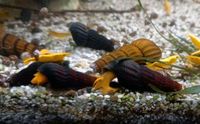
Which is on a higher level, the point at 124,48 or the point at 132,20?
the point at 132,20

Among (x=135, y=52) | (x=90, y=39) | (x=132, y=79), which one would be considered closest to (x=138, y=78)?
(x=132, y=79)

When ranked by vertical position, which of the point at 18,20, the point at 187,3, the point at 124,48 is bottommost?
the point at 124,48

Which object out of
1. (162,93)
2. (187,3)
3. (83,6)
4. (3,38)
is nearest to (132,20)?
(83,6)

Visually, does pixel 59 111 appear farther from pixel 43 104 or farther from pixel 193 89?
pixel 193 89

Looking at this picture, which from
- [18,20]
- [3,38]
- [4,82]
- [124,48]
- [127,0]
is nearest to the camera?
[4,82]

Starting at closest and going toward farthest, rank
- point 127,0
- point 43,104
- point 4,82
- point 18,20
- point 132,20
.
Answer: point 43,104, point 4,82, point 18,20, point 132,20, point 127,0

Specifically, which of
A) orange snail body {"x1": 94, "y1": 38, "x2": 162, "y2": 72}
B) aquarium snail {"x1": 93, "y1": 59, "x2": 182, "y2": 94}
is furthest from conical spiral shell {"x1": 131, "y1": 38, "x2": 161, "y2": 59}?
aquarium snail {"x1": 93, "y1": 59, "x2": 182, "y2": 94}

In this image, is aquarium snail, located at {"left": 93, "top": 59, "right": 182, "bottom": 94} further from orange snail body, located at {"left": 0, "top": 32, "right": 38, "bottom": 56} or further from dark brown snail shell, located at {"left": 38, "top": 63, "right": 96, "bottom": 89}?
orange snail body, located at {"left": 0, "top": 32, "right": 38, "bottom": 56}

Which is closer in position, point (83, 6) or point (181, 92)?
point (181, 92)
